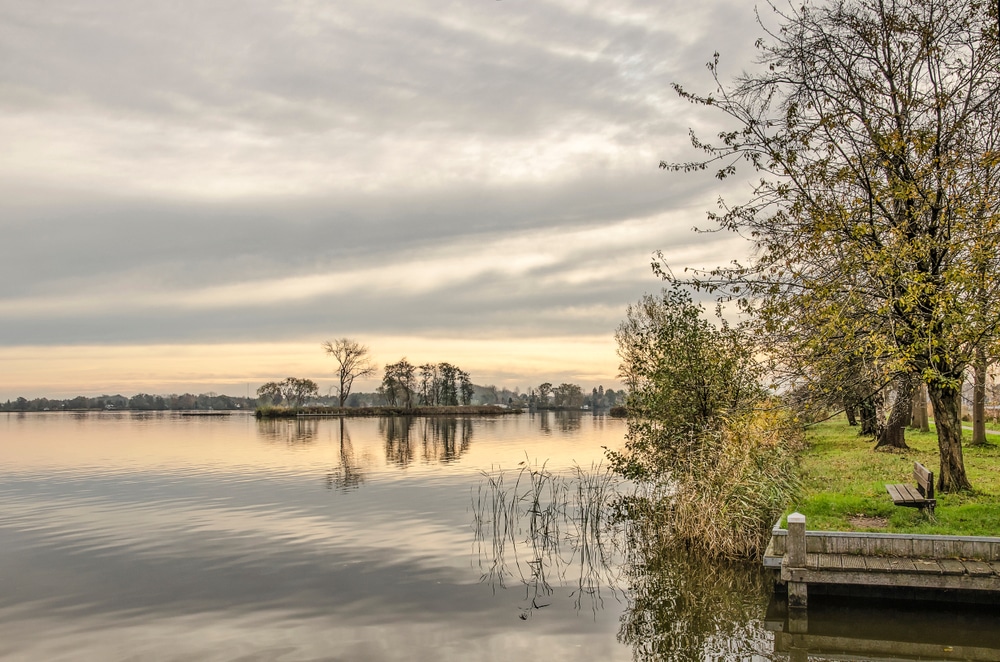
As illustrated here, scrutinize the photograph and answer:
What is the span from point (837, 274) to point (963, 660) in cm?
1017

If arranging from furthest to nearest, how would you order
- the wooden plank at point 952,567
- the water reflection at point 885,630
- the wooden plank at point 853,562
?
the wooden plank at point 853,562, the wooden plank at point 952,567, the water reflection at point 885,630

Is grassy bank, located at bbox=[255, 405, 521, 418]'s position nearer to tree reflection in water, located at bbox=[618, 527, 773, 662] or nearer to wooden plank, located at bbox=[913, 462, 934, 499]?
tree reflection in water, located at bbox=[618, 527, 773, 662]

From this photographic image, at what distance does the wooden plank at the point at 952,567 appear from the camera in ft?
40.9


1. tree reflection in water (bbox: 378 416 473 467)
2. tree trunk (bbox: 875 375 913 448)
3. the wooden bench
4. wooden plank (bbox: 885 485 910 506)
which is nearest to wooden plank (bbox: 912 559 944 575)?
the wooden bench

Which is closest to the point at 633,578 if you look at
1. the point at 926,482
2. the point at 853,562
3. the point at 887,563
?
the point at 853,562

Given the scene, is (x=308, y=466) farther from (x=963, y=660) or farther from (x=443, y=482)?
(x=963, y=660)

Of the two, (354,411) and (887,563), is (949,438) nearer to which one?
(887,563)

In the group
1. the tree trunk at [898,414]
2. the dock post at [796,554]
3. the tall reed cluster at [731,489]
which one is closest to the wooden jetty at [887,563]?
the dock post at [796,554]

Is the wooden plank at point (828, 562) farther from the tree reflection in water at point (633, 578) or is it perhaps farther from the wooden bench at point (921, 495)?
the wooden bench at point (921, 495)

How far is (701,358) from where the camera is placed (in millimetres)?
21797

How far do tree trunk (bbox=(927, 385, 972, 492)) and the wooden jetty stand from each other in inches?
235

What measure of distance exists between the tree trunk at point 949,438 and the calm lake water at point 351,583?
6.14m

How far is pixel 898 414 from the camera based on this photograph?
85.6 ft

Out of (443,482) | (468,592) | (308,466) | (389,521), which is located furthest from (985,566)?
(308,466)
